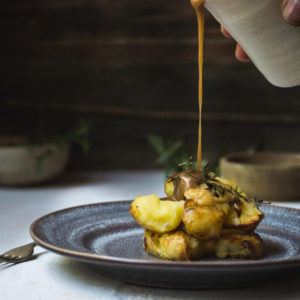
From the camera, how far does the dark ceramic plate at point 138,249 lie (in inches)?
31.0

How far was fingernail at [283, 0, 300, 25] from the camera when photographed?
101 centimetres

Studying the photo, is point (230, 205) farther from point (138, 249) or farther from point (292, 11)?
point (292, 11)

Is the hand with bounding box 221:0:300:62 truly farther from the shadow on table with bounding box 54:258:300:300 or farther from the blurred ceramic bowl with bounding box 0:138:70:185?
the blurred ceramic bowl with bounding box 0:138:70:185

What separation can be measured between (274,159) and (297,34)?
956mm

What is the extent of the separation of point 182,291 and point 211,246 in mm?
142

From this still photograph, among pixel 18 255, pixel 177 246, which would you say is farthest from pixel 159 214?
pixel 18 255

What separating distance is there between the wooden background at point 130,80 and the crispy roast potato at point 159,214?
1516 millimetres

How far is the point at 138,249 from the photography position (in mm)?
1079

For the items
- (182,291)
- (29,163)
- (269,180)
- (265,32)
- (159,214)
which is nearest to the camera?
(182,291)

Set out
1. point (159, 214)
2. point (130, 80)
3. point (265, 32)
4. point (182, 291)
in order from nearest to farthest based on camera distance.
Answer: point (182, 291) → point (159, 214) → point (265, 32) → point (130, 80)

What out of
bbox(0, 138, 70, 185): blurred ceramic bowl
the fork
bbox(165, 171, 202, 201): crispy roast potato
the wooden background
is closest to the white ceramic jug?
bbox(165, 171, 202, 201): crispy roast potato

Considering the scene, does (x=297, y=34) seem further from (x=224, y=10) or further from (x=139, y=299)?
(x=139, y=299)

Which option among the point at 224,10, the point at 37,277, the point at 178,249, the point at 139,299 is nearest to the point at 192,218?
the point at 178,249

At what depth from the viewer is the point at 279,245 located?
109 centimetres
